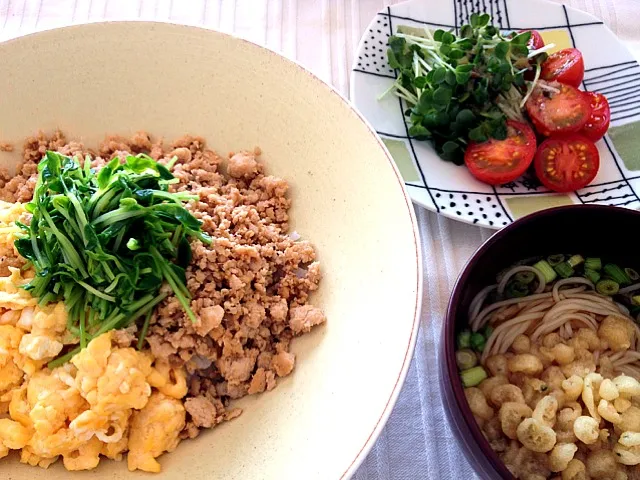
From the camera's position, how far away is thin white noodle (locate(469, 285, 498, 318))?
141 cm

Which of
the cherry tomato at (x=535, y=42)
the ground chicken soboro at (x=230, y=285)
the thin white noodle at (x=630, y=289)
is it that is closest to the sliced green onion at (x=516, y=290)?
the thin white noodle at (x=630, y=289)

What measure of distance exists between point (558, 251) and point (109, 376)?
107 cm

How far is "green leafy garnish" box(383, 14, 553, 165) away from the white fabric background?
0.24 m

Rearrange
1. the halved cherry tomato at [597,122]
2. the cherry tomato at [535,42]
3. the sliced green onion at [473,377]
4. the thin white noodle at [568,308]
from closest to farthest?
the sliced green onion at [473,377], the thin white noodle at [568,308], the halved cherry tomato at [597,122], the cherry tomato at [535,42]

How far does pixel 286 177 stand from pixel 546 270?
0.68 meters

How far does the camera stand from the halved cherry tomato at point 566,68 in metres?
2.02

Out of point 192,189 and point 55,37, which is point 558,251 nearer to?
point 192,189

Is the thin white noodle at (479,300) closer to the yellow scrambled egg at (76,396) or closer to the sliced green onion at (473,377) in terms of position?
the sliced green onion at (473,377)

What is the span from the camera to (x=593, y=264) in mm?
1463

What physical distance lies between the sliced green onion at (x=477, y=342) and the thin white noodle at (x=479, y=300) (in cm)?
6

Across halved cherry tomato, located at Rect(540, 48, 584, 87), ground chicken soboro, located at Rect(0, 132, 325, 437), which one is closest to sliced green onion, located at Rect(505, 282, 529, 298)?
ground chicken soboro, located at Rect(0, 132, 325, 437)

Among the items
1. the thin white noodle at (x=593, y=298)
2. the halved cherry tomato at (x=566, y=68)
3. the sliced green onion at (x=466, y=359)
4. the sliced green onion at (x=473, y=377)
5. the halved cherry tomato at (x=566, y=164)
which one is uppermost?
the halved cherry tomato at (x=566, y=68)

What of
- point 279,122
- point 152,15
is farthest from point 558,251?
point 152,15

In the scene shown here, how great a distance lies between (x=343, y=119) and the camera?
1430 mm
